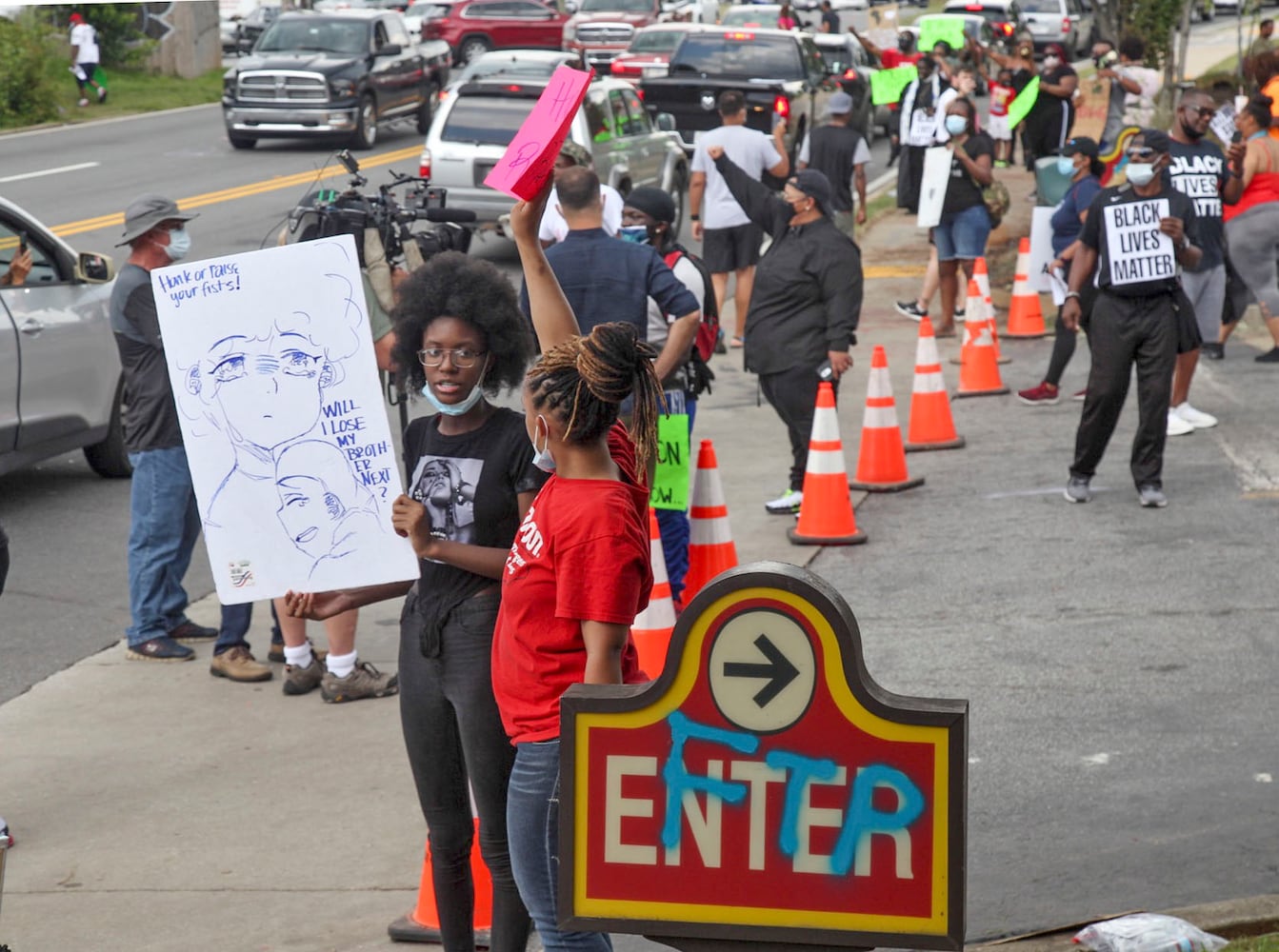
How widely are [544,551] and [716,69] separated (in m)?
22.3

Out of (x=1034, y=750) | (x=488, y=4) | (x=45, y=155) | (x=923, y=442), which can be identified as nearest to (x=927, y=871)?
(x=1034, y=750)

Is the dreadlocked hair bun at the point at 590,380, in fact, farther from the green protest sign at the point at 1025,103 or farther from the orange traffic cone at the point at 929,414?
the green protest sign at the point at 1025,103

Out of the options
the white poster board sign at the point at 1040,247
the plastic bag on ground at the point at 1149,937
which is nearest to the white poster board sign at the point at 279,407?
the plastic bag on ground at the point at 1149,937

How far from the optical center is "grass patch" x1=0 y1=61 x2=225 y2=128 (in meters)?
34.3

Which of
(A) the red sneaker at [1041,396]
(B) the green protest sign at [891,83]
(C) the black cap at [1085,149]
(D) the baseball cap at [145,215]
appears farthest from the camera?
(B) the green protest sign at [891,83]

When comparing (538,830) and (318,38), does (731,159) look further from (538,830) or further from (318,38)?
(318,38)

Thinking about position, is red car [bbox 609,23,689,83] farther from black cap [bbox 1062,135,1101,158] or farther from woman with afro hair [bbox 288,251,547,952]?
woman with afro hair [bbox 288,251,547,952]

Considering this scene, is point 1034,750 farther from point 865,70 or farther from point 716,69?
point 865,70

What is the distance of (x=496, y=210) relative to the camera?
60.5ft

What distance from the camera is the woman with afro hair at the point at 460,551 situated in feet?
13.7

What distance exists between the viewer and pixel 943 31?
73.4 ft

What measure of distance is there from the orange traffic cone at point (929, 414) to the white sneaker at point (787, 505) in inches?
65.8

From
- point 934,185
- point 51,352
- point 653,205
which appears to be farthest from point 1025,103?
point 51,352

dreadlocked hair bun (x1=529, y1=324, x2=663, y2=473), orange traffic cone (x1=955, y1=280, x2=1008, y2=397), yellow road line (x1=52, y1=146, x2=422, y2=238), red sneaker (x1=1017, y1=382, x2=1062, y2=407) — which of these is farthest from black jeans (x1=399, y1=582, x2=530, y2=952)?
yellow road line (x1=52, y1=146, x2=422, y2=238)
